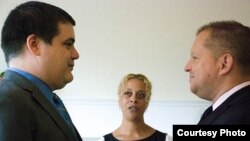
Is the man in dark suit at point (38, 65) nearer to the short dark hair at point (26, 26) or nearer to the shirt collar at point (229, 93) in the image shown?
the short dark hair at point (26, 26)

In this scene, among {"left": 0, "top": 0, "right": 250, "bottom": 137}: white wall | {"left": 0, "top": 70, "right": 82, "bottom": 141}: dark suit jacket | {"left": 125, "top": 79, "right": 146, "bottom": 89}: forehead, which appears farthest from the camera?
{"left": 0, "top": 0, "right": 250, "bottom": 137}: white wall

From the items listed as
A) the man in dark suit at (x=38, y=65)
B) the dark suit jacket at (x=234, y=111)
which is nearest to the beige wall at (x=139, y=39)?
the dark suit jacket at (x=234, y=111)

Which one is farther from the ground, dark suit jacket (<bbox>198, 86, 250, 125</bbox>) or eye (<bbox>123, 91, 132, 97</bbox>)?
eye (<bbox>123, 91, 132, 97</bbox>)

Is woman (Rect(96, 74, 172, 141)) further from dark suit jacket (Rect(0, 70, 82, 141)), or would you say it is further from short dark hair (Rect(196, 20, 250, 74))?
dark suit jacket (Rect(0, 70, 82, 141))

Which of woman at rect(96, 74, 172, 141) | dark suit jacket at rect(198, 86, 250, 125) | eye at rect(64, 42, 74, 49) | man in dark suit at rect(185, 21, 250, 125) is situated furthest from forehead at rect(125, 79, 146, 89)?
eye at rect(64, 42, 74, 49)

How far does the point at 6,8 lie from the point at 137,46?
47.5 inches

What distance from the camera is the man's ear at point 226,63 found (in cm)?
131

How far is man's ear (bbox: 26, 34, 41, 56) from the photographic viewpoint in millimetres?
1121

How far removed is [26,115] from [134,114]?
1246 millimetres

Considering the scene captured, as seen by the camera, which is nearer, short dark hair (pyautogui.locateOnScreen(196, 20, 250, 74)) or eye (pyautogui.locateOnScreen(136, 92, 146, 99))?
short dark hair (pyautogui.locateOnScreen(196, 20, 250, 74))

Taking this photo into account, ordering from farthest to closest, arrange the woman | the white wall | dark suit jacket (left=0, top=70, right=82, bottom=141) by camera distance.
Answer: the white wall
the woman
dark suit jacket (left=0, top=70, right=82, bottom=141)

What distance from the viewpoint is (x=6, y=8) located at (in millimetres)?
3473

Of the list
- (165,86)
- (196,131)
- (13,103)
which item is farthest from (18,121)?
(165,86)

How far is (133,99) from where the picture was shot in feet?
7.25
